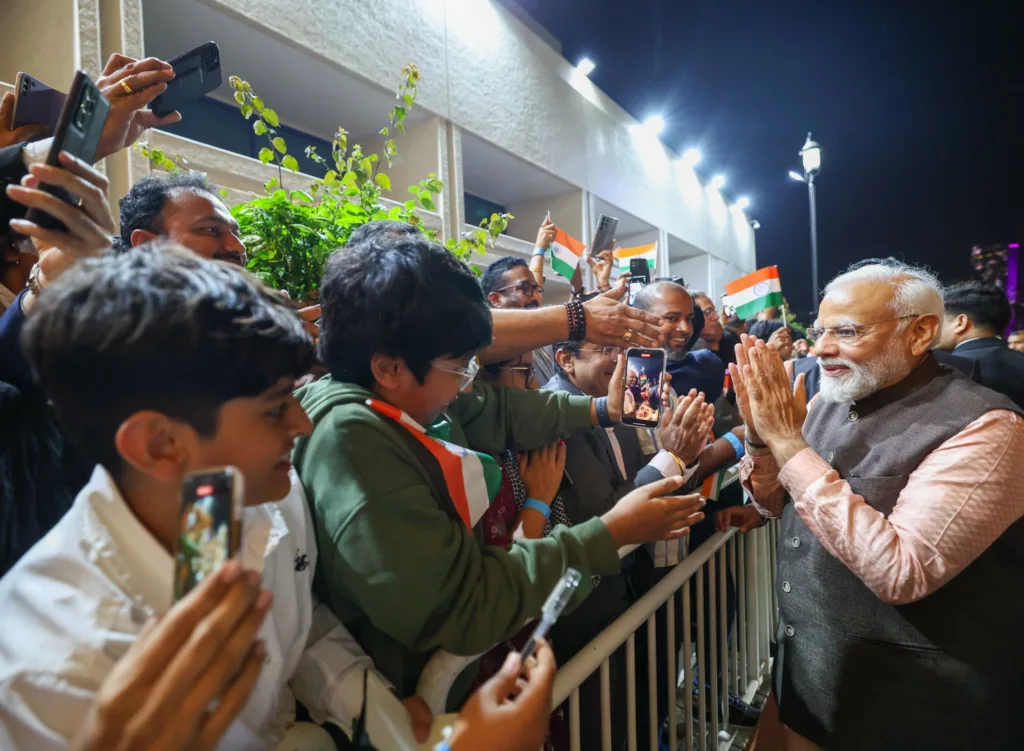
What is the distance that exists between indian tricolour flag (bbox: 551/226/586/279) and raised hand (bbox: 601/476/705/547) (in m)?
2.80

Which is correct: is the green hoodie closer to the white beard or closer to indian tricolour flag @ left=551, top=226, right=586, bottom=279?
the white beard

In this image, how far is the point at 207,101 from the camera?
5.20 m

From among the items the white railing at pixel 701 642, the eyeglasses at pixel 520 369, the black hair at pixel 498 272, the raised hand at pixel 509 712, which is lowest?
the white railing at pixel 701 642

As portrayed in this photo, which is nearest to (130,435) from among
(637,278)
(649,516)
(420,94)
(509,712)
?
(509,712)

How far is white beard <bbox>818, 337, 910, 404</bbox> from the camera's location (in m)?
1.75

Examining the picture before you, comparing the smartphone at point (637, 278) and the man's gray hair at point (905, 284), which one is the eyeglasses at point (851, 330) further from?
the smartphone at point (637, 278)

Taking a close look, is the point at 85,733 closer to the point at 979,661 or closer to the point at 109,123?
the point at 109,123

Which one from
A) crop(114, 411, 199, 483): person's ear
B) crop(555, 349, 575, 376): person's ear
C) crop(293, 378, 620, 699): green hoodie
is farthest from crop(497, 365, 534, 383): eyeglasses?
crop(114, 411, 199, 483): person's ear

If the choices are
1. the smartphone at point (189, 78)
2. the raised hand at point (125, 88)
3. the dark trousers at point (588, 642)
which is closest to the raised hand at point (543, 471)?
the dark trousers at point (588, 642)

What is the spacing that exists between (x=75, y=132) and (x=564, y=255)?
10.9 ft

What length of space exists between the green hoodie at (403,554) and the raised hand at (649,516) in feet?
0.23

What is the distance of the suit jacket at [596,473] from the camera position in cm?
187

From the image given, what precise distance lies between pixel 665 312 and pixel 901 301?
1253 mm

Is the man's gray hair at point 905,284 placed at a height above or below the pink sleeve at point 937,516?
above
